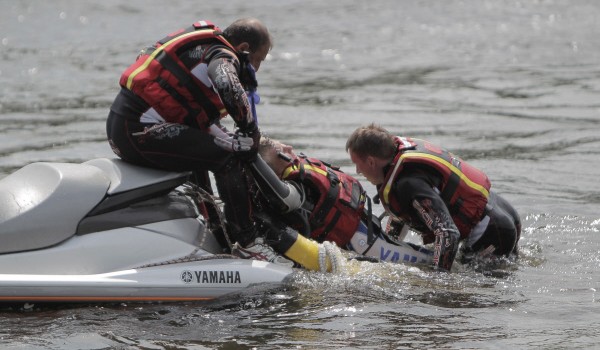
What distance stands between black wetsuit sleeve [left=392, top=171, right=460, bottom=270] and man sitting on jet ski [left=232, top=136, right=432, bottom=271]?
338mm

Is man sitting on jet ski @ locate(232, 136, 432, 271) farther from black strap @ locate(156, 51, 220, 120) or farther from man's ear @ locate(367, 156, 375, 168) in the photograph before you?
black strap @ locate(156, 51, 220, 120)

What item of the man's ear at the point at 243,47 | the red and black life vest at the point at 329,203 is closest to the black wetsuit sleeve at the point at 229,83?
the man's ear at the point at 243,47

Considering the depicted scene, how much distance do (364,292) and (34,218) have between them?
2.03 m

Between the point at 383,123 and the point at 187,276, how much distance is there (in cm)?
675

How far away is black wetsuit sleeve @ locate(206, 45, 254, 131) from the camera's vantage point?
5.91 meters

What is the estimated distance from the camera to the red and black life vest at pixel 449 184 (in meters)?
6.66

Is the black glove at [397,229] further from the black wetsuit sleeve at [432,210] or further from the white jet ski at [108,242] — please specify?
the white jet ski at [108,242]

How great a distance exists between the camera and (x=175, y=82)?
6.10 m

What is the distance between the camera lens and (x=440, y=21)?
21.2m

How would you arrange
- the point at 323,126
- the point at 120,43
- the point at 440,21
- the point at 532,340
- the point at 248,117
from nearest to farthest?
the point at 532,340, the point at 248,117, the point at 323,126, the point at 120,43, the point at 440,21

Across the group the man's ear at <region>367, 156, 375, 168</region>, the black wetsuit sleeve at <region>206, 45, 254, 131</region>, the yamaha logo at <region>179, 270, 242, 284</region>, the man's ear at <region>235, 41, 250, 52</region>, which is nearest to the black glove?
the man's ear at <region>367, 156, 375, 168</region>

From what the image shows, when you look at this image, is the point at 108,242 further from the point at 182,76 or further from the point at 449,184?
the point at 449,184

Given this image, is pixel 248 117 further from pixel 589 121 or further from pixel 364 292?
pixel 589 121

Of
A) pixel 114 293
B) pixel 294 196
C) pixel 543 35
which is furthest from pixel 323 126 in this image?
pixel 543 35
